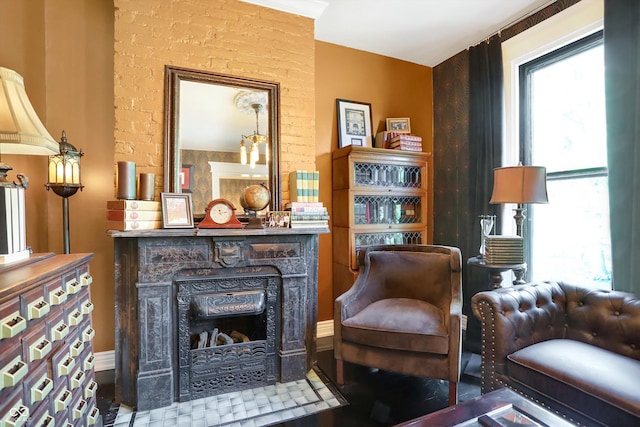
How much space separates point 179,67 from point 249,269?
1.54 m

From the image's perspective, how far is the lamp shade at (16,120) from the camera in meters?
1.29

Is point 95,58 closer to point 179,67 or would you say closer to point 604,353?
point 179,67

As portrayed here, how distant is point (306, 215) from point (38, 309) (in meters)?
1.58

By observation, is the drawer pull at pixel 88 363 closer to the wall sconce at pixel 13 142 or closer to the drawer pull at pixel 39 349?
the drawer pull at pixel 39 349

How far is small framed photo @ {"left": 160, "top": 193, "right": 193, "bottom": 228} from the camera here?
2014 mm

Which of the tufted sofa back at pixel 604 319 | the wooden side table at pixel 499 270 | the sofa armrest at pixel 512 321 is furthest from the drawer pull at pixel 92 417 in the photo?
the tufted sofa back at pixel 604 319

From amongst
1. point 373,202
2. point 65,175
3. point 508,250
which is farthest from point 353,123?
point 65,175

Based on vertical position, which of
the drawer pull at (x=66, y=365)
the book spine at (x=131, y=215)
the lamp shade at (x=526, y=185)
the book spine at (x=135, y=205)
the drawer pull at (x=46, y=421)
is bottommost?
the drawer pull at (x=46, y=421)

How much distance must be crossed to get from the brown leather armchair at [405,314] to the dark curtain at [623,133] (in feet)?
3.15

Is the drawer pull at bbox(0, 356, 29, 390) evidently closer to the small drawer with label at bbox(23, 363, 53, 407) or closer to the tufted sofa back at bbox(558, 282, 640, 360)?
the small drawer with label at bbox(23, 363, 53, 407)

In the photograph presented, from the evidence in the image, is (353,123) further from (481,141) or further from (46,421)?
(46,421)

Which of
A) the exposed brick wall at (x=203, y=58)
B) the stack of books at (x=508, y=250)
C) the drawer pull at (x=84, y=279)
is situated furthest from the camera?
the stack of books at (x=508, y=250)

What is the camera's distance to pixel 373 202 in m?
3.07

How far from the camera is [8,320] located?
0.96 meters
